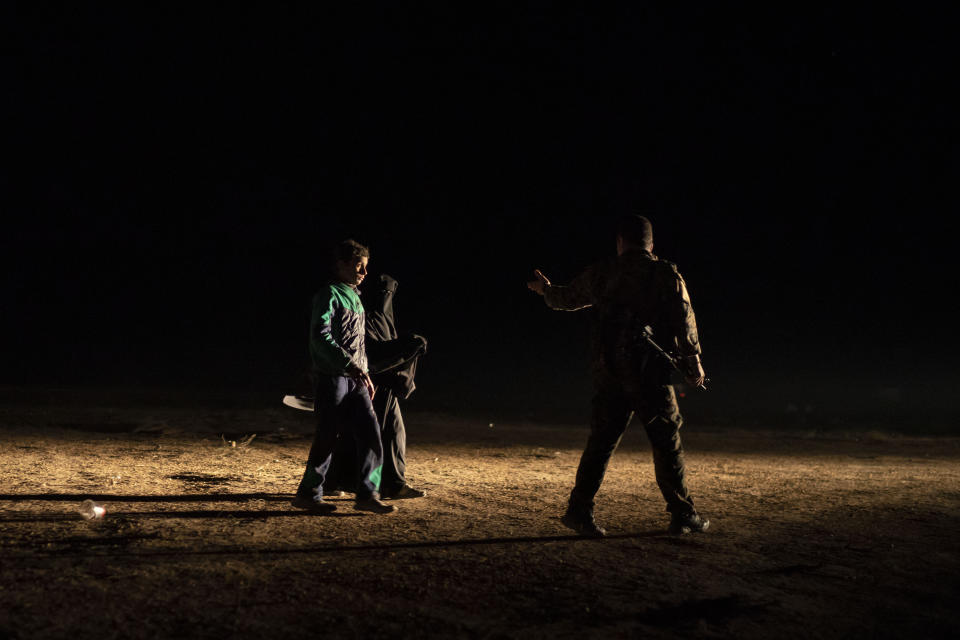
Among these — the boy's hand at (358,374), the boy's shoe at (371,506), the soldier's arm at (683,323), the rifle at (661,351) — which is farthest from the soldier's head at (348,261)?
the soldier's arm at (683,323)

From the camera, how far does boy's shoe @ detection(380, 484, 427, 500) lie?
612 centimetres

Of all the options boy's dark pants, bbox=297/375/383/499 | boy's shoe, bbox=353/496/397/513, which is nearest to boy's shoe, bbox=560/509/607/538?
boy's shoe, bbox=353/496/397/513

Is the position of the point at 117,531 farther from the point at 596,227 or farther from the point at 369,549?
the point at 596,227

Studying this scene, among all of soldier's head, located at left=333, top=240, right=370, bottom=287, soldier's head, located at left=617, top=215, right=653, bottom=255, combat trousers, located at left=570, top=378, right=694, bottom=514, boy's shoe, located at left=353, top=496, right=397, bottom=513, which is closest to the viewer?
combat trousers, located at left=570, top=378, right=694, bottom=514

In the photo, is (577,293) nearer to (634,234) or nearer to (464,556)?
(634,234)

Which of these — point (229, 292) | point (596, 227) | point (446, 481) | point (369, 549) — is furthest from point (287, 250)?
point (369, 549)

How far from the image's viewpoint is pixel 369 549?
14.2ft

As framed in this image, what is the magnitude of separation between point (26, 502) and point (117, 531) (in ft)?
4.21

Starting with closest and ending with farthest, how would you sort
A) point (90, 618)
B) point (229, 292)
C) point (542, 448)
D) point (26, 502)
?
point (90, 618) → point (26, 502) → point (542, 448) → point (229, 292)

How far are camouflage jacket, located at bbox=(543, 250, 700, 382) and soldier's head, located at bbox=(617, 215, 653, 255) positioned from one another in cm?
6

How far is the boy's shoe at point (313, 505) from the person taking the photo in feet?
17.8

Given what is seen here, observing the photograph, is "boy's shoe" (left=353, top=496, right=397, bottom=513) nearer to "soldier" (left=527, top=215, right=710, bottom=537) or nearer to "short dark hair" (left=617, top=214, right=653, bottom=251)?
"soldier" (left=527, top=215, right=710, bottom=537)

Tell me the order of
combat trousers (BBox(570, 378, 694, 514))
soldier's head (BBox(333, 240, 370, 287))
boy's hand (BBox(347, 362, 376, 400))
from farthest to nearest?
soldier's head (BBox(333, 240, 370, 287)), boy's hand (BBox(347, 362, 376, 400)), combat trousers (BBox(570, 378, 694, 514))

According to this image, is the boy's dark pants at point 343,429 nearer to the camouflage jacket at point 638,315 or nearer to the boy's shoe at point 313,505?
the boy's shoe at point 313,505
